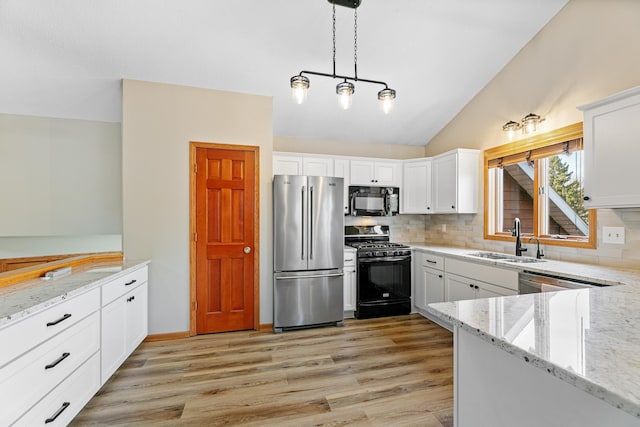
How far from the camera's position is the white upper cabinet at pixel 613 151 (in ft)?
6.55

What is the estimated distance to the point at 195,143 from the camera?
324 centimetres

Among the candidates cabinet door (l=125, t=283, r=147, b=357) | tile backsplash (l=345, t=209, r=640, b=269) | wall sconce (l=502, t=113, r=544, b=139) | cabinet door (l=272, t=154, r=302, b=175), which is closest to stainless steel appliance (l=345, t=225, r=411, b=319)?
tile backsplash (l=345, t=209, r=640, b=269)

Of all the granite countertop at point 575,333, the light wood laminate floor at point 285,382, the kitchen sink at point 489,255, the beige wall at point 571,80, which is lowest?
the light wood laminate floor at point 285,382

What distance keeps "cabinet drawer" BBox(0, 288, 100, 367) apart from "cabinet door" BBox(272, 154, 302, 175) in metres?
2.37

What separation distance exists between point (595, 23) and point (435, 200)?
7.46 ft

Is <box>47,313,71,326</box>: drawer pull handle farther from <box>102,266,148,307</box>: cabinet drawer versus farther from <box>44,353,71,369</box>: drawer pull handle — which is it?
<box>102,266,148,307</box>: cabinet drawer

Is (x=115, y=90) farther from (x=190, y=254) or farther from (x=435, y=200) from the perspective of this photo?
(x=435, y=200)

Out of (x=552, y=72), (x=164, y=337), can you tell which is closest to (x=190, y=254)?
(x=164, y=337)

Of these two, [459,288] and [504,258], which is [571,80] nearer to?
[504,258]

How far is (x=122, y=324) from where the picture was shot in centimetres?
243

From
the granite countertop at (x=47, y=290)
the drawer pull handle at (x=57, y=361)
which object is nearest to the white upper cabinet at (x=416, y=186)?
the granite countertop at (x=47, y=290)

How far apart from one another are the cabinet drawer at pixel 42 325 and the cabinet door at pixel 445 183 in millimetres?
3776

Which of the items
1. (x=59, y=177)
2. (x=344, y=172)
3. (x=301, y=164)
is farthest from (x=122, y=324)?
(x=344, y=172)

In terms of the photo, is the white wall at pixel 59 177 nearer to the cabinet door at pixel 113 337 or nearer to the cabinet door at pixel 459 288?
the cabinet door at pixel 113 337
